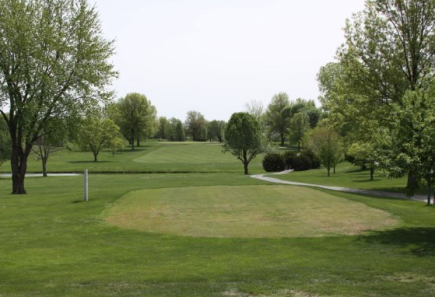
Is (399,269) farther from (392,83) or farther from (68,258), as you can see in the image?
(392,83)

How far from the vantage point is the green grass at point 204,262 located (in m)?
7.66

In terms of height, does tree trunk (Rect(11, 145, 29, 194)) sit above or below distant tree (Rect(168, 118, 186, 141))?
below

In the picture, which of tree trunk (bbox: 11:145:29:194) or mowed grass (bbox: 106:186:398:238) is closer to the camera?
mowed grass (bbox: 106:186:398:238)

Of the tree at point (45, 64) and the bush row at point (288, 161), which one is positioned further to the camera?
the bush row at point (288, 161)

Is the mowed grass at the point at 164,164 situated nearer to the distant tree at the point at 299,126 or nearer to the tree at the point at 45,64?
the distant tree at the point at 299,126

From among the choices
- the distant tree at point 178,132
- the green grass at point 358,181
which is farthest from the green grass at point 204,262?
the distant tree at point 178,132

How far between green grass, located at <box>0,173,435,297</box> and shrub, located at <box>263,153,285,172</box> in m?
47.4

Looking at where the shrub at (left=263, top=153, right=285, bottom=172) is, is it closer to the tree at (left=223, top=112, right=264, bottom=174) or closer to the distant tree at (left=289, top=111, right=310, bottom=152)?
the tree at (left=223, top=112, right=264, bottom=174)

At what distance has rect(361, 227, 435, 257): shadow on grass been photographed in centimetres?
1155

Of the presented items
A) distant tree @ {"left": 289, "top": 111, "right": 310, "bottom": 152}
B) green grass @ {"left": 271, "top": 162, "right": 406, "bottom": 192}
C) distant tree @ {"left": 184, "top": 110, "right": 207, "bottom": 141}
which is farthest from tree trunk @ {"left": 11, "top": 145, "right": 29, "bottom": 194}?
distant tree @ {"left": 184, "top": 110, "right": 207, "bottom": 141}

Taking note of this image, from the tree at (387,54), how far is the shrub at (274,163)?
103 feet

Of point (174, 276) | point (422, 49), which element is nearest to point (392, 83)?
point (422, 49)

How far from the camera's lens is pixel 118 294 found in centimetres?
728

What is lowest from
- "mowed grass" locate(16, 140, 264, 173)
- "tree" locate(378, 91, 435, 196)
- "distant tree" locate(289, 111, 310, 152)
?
"mowed grass" locate(16, 140, 264, 173)
